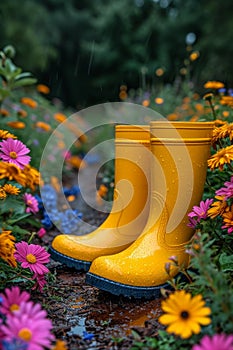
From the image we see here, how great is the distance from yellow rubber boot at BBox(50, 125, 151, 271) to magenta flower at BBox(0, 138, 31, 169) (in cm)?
45

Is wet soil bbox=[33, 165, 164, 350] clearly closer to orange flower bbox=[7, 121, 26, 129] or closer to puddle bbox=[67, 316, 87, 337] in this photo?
puddle bbox=[67, 316, 87, 337]

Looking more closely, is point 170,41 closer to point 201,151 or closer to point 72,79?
point 72,79

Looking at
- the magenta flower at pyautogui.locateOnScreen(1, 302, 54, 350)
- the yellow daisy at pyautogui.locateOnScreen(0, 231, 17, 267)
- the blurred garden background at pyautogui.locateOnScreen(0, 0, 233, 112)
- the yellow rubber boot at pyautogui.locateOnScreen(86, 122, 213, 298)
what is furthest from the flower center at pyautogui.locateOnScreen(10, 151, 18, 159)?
the blurred garden background at pyautogui.locateOnScreen(0, 0, 233, 112)

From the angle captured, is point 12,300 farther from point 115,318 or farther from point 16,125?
point 16,125

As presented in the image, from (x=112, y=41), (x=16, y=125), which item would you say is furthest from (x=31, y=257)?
(x=112, y=41)

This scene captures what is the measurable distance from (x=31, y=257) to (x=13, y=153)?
1.02 feet

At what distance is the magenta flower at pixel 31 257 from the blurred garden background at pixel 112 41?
517 cm

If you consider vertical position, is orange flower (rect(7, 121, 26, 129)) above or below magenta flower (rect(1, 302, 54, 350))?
above

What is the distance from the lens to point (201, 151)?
4.68 ft

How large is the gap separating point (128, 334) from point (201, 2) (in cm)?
1035

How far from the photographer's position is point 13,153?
4.16ft

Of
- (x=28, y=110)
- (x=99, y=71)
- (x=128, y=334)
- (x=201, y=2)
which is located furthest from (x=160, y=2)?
(x=128, y=334)

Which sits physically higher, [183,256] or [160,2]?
[160,2]

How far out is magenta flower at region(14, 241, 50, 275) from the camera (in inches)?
49.2
